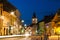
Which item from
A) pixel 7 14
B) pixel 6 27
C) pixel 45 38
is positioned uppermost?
pixel 7 14

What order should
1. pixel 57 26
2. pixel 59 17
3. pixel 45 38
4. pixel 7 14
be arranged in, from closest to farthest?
pixel 45 38 → pixel 7 14 → pixel 57 26 → pixel 59 17

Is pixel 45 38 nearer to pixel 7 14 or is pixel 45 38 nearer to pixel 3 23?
pixel 3 23

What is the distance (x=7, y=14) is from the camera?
151 ft

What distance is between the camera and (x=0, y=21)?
131ft

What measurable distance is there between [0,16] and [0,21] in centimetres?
102

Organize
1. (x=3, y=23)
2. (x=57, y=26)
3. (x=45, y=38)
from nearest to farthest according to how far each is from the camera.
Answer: (x=45, y=38), (x=3, y=23), (x=57, y=26)

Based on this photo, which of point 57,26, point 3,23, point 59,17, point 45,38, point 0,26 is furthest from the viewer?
point 59,17

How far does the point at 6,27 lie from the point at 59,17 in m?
24.0

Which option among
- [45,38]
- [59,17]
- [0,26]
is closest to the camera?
[45,38]

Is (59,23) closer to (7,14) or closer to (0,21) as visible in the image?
(7,14)

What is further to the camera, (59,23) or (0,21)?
(59,23)

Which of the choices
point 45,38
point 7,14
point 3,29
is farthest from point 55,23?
point 45,38

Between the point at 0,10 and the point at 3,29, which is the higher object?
the point at 0,10

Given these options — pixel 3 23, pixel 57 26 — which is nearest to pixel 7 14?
pixel 3 23
